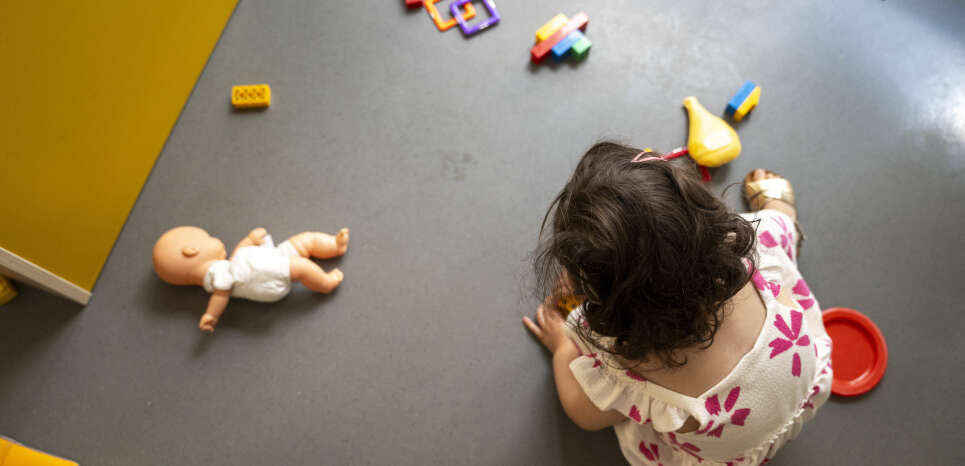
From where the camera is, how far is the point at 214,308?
3.08 feet

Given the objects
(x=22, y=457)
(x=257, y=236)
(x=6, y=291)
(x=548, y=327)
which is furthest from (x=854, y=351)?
(x=6, y=291)

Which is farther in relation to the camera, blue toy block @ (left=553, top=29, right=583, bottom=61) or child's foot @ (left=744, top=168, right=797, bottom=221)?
blue toy block @ (left=553, top=29, right=583, bottom=61)

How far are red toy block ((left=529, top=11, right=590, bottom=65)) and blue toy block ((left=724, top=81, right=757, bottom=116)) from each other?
34cm

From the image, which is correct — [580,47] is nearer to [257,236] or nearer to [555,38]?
[555,38]

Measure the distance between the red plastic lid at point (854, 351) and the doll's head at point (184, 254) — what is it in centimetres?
109

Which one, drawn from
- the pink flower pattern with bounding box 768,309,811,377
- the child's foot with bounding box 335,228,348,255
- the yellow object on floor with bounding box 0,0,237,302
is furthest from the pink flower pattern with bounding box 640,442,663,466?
the yellow object on floor with bounding box 0,0,237,302

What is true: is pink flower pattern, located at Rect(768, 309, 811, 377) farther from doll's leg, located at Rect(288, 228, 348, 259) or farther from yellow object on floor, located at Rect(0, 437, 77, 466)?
yellow object on floor, located at Rect(0, 437, 77, 466)

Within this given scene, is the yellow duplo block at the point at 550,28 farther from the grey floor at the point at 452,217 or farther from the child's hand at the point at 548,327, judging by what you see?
the child's hand at the point at 548,327

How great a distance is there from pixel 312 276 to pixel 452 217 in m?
0.28

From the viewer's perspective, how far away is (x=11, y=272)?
2.91ft

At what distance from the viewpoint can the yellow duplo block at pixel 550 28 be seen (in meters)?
1.14

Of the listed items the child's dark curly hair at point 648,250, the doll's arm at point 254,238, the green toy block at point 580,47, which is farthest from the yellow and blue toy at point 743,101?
the doll's arm at point 254,238

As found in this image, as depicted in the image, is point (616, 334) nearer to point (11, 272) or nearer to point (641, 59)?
point (641, 59)

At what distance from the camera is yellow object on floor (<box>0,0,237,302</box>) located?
2.64 ft
